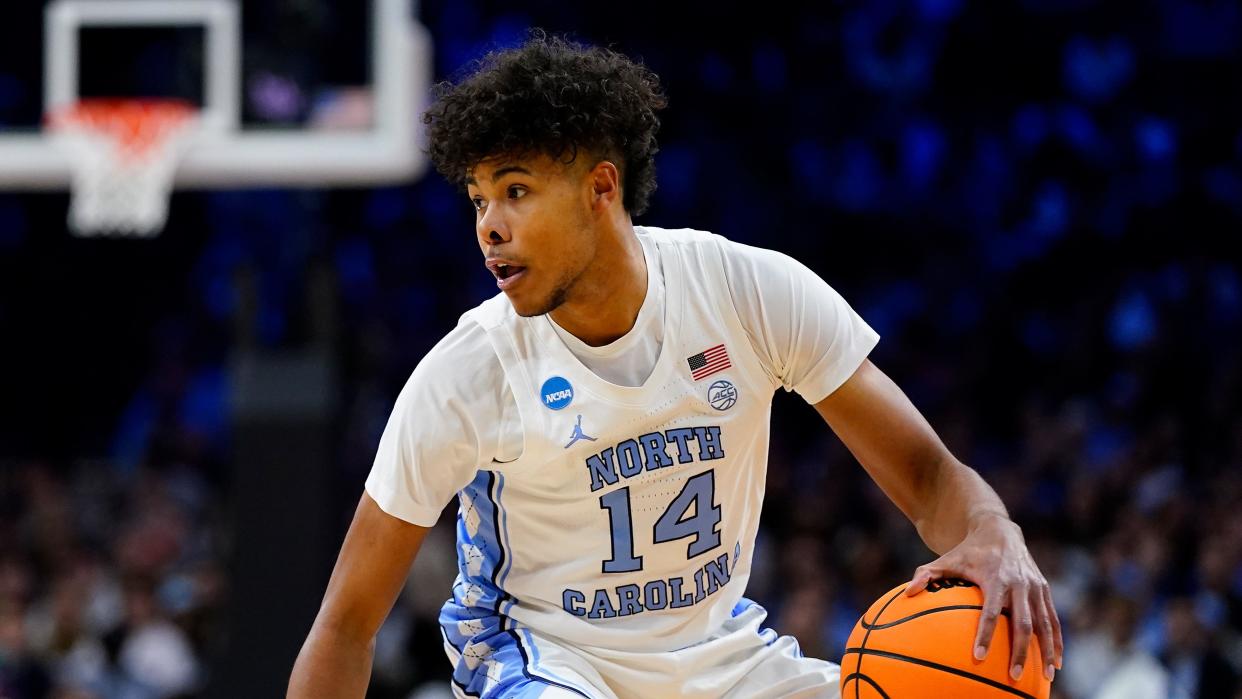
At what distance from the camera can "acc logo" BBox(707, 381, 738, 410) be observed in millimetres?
3303

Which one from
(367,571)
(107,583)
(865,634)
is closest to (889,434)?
(865,634)

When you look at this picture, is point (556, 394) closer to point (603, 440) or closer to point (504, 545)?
point (603, 440)

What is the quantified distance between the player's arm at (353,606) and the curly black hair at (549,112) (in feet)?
2.62

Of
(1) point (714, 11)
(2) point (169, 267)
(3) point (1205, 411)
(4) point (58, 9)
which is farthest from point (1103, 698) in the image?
(2) point (169, 267)

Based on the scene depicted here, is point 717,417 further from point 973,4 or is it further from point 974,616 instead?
point 973,4

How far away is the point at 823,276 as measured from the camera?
1241 centimetres

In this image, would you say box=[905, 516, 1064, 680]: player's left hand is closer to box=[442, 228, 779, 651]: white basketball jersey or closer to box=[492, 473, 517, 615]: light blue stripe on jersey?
box=[442, 228, 779, 651]: white basketball jersey

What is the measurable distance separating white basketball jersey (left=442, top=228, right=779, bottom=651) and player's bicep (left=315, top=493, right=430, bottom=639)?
290mm

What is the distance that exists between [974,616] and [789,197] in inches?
393

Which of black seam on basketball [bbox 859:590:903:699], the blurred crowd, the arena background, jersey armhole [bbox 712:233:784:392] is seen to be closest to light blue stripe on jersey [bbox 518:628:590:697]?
black seam on basketball [bbox 859:590:903:699]

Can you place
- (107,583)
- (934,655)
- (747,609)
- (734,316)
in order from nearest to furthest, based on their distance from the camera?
1. (934,655)
2. (734,316)
3. (747,609)
4. (107,583)

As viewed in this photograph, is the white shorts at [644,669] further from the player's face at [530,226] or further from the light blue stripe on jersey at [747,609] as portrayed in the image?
the player's face at [530,226]

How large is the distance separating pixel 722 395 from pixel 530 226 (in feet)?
1.93

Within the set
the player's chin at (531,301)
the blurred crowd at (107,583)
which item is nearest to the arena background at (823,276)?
the blurred crowd at (107,583)
